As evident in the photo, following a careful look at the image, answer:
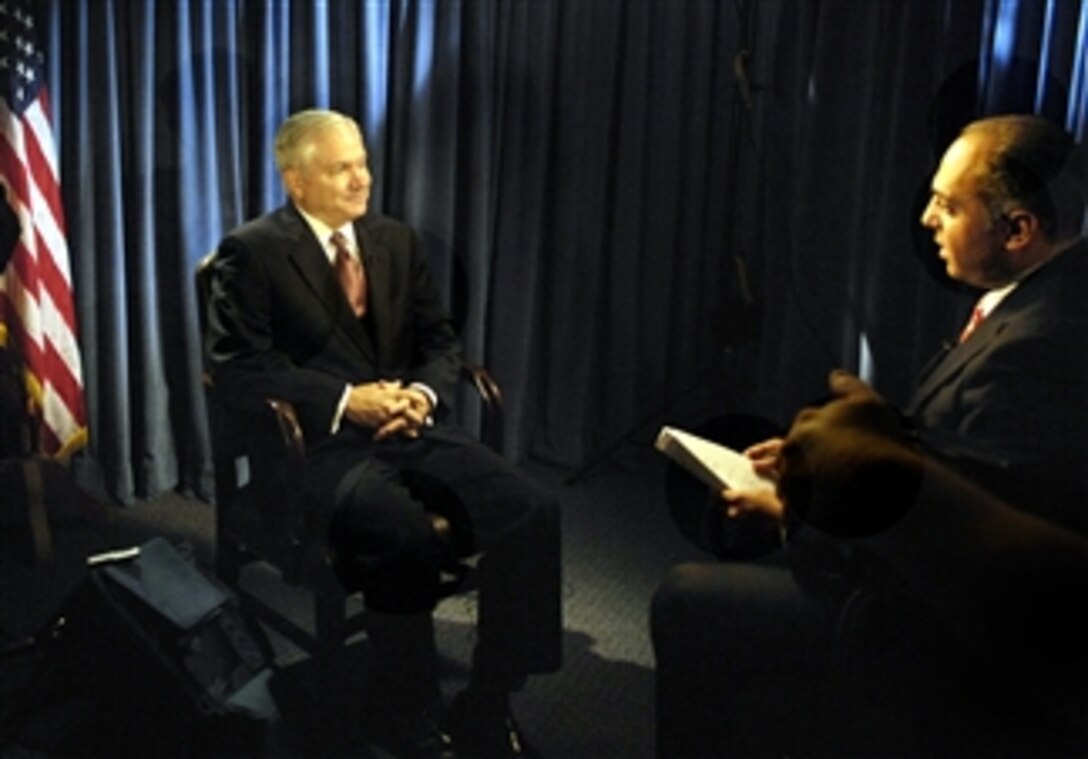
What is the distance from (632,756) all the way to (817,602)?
64 centimetres

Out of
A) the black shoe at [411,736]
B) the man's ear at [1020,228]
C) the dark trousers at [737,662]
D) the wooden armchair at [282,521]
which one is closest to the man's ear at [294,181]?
the wooden armchair at [282,521]

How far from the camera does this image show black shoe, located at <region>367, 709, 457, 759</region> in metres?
2.28

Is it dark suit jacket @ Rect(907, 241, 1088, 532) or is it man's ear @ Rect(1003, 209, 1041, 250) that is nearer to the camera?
dark suit jacket @ Rect(907, 241, 1088, 532)

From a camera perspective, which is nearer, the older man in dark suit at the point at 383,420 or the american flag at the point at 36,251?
the older man in dark suit at the point at 383,420

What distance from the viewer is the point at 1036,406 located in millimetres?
1562

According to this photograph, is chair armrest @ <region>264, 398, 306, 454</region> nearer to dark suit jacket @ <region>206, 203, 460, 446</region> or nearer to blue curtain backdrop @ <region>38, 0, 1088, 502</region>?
dark suit jacket @ <region>206, 203, 460, 446</region>

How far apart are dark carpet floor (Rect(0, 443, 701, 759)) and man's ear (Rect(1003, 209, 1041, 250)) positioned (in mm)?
1222

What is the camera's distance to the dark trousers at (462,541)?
2305mm

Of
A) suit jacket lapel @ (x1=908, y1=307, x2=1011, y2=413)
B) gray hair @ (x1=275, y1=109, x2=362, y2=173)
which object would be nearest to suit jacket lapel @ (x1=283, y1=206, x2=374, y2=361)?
gray hair @ (x1=275, y1=109, x2=362, y2=173)

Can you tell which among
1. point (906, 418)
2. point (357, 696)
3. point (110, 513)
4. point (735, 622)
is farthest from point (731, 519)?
point (110, 513)

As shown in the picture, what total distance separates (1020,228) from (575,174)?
95.9 inches

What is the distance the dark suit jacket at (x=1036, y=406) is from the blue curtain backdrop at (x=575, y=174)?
70.0 inches

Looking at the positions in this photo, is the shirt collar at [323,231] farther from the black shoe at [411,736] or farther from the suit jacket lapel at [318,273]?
the black shoe at [411,736]

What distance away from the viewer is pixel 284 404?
2322 millimetres
